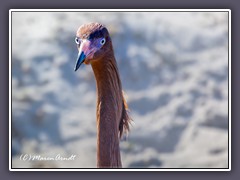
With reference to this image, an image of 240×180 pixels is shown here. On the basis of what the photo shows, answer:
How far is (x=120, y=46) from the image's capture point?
241 inches

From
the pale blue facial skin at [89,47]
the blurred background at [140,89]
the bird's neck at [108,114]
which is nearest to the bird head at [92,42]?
the pale blue facial skin at [89,47]

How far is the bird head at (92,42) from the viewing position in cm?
421

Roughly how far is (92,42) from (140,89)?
214 centimetres

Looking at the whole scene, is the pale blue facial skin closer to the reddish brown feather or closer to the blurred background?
the reddish brown feather

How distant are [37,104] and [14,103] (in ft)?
2.00

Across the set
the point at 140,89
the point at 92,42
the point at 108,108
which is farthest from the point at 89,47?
the point at 140,89

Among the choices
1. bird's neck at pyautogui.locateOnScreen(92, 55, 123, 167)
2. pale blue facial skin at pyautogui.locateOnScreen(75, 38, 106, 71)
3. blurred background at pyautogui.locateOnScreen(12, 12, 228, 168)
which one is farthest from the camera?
blurred background at pyautogui.locateOnScreen(12, 12, 228, 168)

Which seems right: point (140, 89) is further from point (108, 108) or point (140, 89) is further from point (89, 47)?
point (89, 47)

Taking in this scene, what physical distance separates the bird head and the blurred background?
1109 millimetres

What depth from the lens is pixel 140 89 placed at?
6.32 metres

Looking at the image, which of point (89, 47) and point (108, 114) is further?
point (108, 114)

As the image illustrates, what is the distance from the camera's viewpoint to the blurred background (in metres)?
5.56

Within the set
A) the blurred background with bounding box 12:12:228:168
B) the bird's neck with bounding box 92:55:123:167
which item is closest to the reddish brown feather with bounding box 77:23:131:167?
the bird's neck with bounding box 92:55:123:167

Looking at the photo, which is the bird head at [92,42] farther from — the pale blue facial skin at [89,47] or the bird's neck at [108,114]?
the bird's neck at [108,114]
